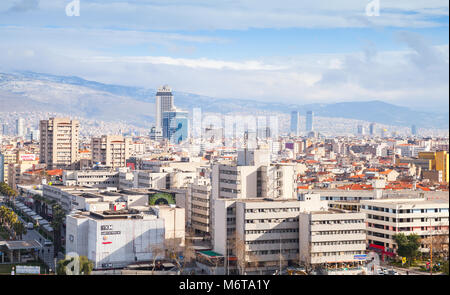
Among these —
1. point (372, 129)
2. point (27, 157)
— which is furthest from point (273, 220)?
point (372, 129)

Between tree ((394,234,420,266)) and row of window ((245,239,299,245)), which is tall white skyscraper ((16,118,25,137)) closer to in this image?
row of window ((245,239,299,245))

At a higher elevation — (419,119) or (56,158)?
(419,119)

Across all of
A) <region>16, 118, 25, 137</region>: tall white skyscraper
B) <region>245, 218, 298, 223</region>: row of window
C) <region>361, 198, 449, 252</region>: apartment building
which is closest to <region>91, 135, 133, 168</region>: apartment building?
<region>16, 118, 25, 137</region>: tall white skyscraper

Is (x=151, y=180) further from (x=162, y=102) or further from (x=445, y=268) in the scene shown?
(x=445, y=268)

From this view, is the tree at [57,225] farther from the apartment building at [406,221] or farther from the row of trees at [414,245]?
the row of trees at [414,245]
